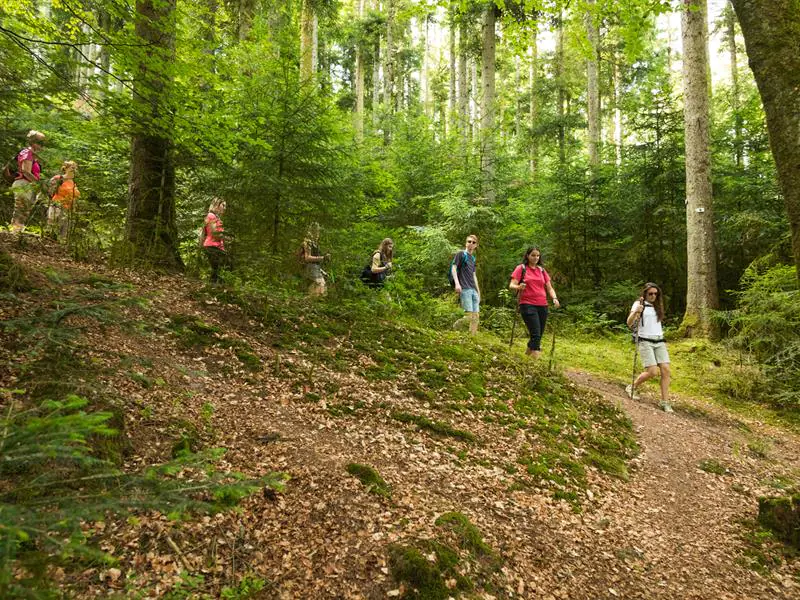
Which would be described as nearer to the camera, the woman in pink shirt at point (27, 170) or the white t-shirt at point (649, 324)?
the woman in pink shirt at point (27, 170)

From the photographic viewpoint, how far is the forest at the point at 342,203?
128 inches

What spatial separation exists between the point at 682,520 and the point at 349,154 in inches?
277

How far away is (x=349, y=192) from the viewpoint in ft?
25.7

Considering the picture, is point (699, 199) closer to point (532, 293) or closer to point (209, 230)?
point (532, 293)

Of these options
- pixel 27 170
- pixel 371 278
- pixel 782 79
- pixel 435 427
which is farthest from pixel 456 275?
pixel 27 170

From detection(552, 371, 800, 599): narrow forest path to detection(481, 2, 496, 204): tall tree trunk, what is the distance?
28.8 ft

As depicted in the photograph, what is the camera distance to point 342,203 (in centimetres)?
789

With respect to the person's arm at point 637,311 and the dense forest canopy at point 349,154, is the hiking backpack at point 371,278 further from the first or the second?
the person's arm at point 637,311

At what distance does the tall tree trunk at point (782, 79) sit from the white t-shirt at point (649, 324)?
438 cm

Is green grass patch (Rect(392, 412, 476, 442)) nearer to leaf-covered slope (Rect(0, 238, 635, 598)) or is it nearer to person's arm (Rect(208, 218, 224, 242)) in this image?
leaf-covered slope (Rect(0, 238, 635, 598))

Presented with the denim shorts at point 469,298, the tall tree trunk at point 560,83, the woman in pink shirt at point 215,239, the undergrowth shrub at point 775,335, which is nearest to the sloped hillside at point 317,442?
the woman in pink shirt at point 215,239

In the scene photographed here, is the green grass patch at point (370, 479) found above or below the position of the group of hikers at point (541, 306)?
below

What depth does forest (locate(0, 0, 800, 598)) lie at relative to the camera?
3250 mm

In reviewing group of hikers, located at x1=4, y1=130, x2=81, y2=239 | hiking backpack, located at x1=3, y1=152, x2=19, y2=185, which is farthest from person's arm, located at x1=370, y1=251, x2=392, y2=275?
hiking backpack, located at x1=3, y1=152, x2=19, y2=185
